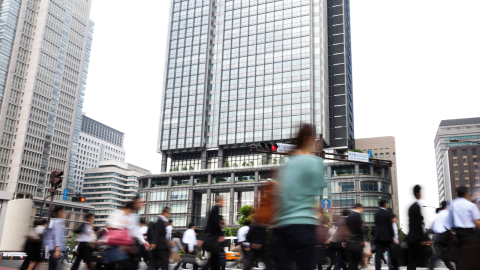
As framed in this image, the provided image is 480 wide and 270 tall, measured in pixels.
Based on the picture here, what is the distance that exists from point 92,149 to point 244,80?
11219 cm

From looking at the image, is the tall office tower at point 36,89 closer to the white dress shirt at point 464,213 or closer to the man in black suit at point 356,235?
the man in black suit at point 356,235

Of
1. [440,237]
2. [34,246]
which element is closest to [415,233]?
[440,237]

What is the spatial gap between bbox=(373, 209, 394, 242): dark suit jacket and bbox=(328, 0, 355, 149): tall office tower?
71105 mm

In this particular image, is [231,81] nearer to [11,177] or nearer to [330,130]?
[330,130]

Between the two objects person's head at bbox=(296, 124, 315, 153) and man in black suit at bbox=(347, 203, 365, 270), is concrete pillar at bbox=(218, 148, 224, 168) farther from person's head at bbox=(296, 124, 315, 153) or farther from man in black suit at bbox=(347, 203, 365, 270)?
person's head at bbox=(296, 124, 315, 153)

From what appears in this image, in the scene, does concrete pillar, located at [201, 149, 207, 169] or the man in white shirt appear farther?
concrete pillar, located at [201, 149, 207, 169]

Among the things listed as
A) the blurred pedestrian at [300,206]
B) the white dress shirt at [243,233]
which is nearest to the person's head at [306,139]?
the blurred pedestrian at [300,206]

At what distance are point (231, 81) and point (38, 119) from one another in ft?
214

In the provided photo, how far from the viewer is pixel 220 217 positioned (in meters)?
8.59

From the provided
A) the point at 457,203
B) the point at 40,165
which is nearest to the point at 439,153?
the point at 40,165

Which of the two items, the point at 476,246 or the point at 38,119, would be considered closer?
the point at 476,246

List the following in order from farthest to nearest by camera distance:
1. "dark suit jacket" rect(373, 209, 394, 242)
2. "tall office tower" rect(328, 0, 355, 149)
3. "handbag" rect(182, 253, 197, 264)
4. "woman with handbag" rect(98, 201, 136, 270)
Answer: "tall office tower" rect(328, 0, 355, 149) < "handbag" rect(182, 253, 197, 264) < "dark suit jacket" rect(373, 209, 394, 242) < "woman with handbag" rect(98, 201, 136, 270)

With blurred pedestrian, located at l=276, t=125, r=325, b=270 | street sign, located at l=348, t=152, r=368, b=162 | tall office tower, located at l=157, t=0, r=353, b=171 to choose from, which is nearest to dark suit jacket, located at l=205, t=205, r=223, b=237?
blurred pedestrian, located at l=276, t=125, r=325, b=270

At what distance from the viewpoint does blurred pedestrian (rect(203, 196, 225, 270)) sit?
325 inches
